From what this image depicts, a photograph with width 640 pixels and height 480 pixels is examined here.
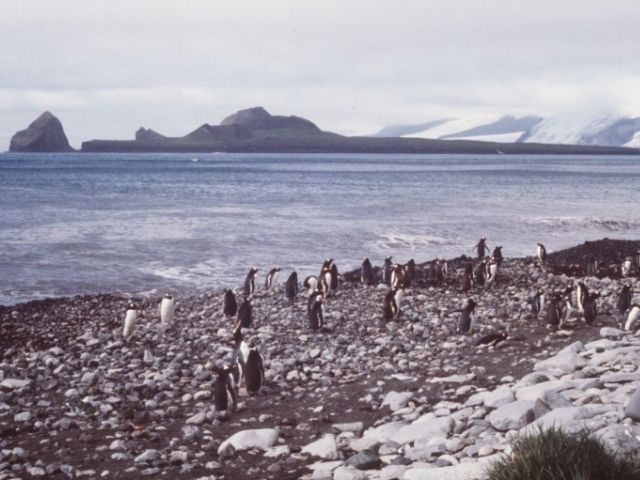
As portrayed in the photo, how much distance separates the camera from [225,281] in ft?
65.4

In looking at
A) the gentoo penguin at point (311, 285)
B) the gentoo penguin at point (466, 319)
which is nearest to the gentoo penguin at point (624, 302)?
the gentoo penguin at point (466, 319)

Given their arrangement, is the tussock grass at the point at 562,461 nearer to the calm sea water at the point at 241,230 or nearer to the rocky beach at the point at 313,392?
the rocky beach at the point at 313,392

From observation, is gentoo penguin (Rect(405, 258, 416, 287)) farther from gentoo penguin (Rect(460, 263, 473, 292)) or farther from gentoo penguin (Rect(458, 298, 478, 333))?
gentoo penguin (Rect(458, 298, 478, 333))

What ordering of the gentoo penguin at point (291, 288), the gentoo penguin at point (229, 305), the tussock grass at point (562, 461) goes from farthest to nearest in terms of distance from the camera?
1. the gentoo penguin at point (291, 288)
2. the gentoo penguin at point (229, 305)
3. the tussock grass at point (562, 461)

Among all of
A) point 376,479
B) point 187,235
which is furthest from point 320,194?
point 376,479

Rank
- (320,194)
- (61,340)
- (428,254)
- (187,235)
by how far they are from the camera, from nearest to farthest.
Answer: (61,340)
(428,254)
(187,235)
(320,194)

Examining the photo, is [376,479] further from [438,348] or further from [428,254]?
[428,254]

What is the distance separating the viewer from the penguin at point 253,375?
928 cm

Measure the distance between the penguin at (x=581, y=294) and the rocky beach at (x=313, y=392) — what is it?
43 cm

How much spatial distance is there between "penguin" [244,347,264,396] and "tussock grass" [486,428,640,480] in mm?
4827

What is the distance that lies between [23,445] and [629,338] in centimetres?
776

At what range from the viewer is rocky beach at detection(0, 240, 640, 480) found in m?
6.53

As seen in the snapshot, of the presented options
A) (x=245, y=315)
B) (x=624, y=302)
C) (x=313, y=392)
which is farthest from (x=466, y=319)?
(x=313, y=392)

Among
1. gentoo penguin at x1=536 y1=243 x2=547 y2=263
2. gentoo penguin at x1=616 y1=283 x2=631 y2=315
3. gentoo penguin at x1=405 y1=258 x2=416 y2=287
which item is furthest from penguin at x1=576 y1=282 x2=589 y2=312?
gentoo penguin at x1=536 y1=243 x2=547 y2=263
